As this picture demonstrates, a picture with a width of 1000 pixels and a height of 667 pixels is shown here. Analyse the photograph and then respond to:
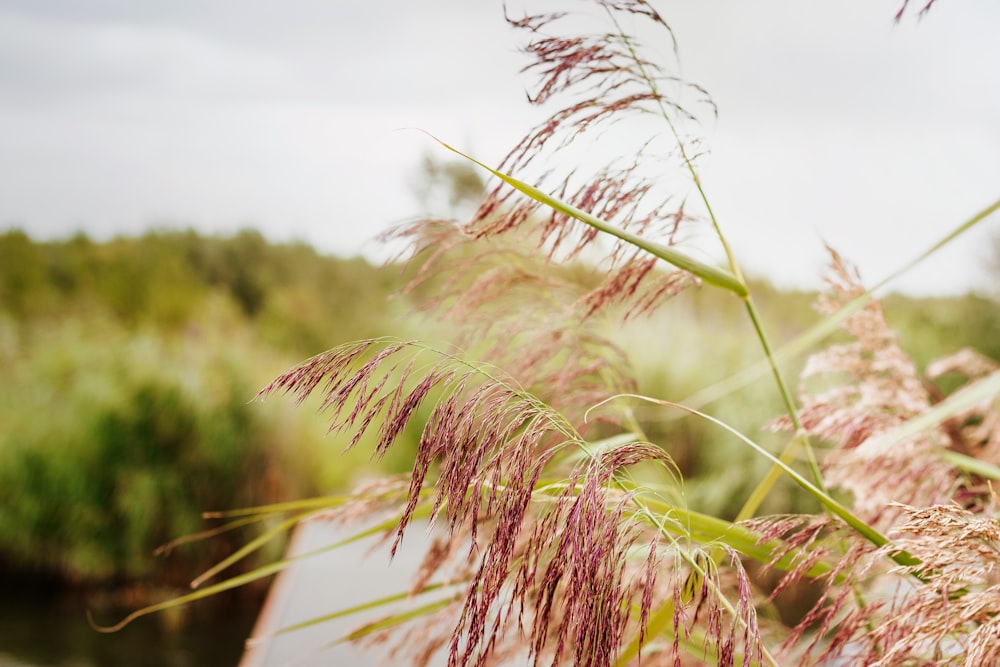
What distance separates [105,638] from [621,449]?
312cm

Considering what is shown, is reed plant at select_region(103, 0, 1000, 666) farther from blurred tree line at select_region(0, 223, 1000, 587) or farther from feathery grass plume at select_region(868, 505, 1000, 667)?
blurred tree line at select_region(0, 223, 1000, 587)

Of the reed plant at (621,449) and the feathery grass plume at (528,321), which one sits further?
the feathery grass plume at (528,321)

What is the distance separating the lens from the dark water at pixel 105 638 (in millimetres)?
2580

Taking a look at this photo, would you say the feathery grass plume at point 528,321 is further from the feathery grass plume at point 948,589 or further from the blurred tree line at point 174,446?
the blurred tree line at point 174,446

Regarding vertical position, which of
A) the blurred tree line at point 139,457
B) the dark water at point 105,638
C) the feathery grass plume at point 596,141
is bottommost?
the dark water at point 105,638

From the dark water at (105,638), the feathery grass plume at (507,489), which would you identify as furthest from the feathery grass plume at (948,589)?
the dark water at (105,638)

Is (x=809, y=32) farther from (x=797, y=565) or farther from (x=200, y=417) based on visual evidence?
(x=797, y=565)

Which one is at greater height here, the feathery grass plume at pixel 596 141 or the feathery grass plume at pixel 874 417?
the feathery grass plume at pixel 596 141

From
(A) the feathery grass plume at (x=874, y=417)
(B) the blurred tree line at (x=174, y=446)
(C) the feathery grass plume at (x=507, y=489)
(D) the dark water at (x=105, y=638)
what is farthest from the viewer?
(B) the blurred tree line at (x=174, y=446)

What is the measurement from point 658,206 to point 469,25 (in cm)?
605

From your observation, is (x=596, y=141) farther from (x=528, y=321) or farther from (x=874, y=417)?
(x=874, y=417)

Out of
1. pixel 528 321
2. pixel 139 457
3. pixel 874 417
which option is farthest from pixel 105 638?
pixel 874 417

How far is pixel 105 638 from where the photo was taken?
2.76 metres

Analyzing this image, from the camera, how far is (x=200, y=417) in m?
2.83
